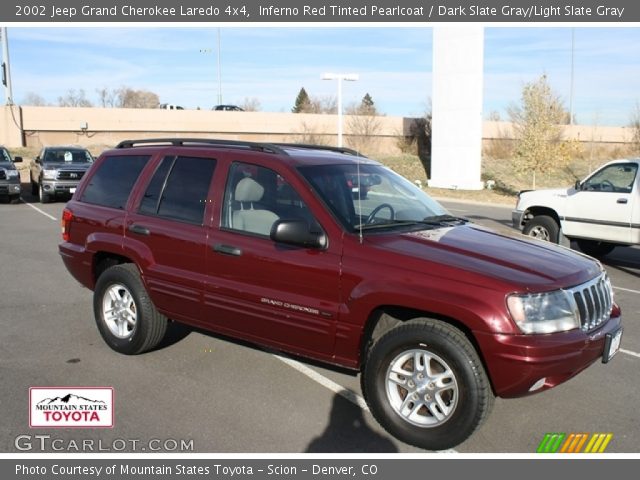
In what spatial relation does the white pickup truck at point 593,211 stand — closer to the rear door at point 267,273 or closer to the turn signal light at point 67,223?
the rear door at point 267,273

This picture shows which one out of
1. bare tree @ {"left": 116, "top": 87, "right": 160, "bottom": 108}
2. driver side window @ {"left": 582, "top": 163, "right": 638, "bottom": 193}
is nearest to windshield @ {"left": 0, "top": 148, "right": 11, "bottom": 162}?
driver side window @ {"left": 582, "top": 163, "right": 638, "bottom": 193}

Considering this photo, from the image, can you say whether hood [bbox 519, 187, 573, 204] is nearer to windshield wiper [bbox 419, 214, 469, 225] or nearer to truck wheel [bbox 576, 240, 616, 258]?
truck wheel [bbox 576, 240, 616, 258]

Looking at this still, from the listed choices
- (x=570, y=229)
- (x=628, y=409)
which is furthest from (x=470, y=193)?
(x=628, y=409)

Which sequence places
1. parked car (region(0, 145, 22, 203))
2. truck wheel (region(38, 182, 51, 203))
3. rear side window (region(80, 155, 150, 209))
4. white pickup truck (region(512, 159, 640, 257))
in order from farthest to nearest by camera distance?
truck wheel (region(38, 182, 51, 203)), parked car (region(0, 145, 22, 203)), white pickup truck (region(512, 159, 640, 257)), rear side window (region(80, 155, 150, 209))

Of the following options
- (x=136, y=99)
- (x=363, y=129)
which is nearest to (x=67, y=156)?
(x=363, y=129)

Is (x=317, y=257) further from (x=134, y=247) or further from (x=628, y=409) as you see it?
(x=628, y=409)

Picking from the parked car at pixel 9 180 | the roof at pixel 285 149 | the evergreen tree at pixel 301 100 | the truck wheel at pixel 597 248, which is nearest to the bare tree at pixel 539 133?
the truck wheel at pixel 597 248

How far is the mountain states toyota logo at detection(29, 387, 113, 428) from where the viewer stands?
4.17m

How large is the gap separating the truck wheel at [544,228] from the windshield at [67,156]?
15705mm

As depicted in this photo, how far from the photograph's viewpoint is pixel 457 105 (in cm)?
2988

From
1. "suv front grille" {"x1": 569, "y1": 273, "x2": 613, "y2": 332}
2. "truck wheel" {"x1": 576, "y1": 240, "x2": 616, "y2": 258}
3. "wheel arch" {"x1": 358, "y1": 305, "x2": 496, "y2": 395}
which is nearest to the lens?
"suv front grille" {"x1": 569, "y1": 273, "x2": 613, "y2": 332}

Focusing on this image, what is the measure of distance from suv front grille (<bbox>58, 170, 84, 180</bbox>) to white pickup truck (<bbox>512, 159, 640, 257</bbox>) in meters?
14.7

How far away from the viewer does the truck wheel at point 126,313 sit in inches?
211

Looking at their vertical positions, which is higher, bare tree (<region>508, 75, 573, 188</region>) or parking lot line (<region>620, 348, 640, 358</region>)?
bare tree (<region>508, 75, 573, 188</region>)
